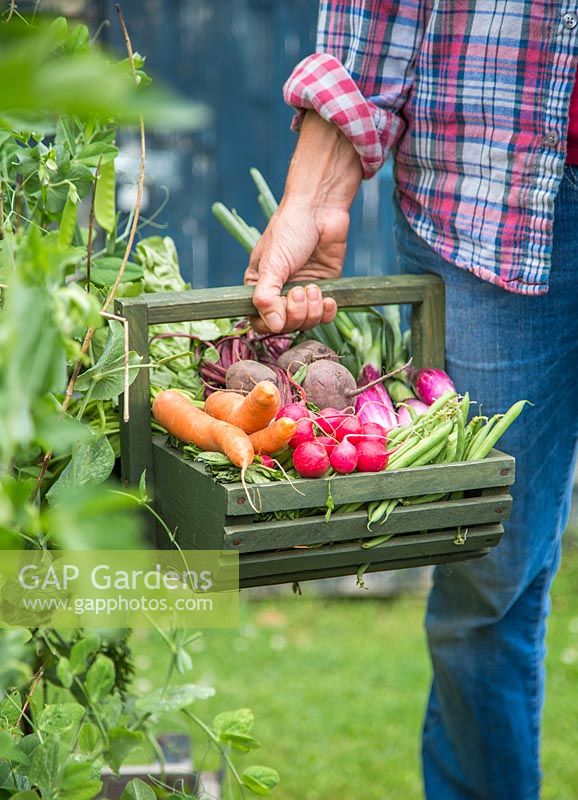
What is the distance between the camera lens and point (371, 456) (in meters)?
1.29

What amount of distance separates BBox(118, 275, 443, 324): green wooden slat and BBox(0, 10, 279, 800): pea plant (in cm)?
8

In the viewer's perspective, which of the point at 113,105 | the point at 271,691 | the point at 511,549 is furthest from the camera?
the point at 271,691

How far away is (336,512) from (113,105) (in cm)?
95

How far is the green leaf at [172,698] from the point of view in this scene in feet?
4.57

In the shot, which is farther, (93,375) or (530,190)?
(530,190)

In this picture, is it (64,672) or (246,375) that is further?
(246,375)

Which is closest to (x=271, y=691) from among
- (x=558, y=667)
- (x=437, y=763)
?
(x=558, y=667)

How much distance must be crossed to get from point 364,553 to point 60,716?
0.41 m

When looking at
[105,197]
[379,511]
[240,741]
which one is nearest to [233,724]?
[240,741]

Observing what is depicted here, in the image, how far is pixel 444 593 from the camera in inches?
75.7

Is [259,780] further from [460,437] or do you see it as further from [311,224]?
[311,224]

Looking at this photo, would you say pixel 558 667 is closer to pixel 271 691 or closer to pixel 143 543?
pixel 271 691

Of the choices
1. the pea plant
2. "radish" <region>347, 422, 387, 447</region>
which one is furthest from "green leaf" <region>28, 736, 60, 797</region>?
"radish" <region>347, 422, 387, 447</region>

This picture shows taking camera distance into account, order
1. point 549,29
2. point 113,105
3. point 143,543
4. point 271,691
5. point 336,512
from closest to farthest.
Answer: point 113,105
point 336,512
point 143,543
point 549,29
point 271,691
